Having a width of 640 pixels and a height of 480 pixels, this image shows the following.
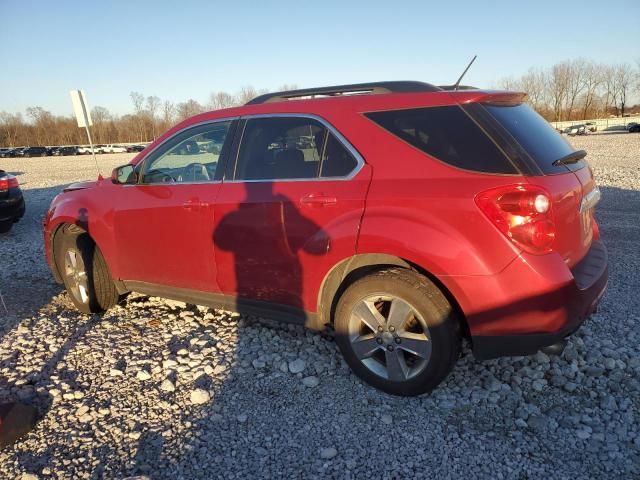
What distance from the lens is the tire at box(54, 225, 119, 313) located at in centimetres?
439

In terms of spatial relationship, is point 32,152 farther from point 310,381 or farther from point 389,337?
point 389,337

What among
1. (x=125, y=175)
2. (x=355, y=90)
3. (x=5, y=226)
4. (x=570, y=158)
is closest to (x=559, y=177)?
(x=570, y=158)

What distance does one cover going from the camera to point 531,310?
249cm

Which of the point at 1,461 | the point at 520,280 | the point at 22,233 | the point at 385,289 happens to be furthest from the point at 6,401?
the point at 22,233

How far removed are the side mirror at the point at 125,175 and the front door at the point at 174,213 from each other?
0.04 meters

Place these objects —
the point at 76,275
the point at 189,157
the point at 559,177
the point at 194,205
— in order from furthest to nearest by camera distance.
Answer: the point at 76,275 → the point at 189,157 → the point at 194,205 → the point at 559,177

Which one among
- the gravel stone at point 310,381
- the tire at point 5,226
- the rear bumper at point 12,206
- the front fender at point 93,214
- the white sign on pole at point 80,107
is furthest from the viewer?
the white sign on pole at point 80,107

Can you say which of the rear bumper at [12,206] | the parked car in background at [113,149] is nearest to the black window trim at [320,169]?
the rear bumper at [12,206]

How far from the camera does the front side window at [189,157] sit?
3641 millimetres

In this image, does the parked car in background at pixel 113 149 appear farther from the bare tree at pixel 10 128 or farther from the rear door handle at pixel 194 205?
the rear door handle at pixel 194 205

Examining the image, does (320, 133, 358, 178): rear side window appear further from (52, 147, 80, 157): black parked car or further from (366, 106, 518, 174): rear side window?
(52, 147, 80, 157): black parked car

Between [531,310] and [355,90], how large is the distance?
1.81 m

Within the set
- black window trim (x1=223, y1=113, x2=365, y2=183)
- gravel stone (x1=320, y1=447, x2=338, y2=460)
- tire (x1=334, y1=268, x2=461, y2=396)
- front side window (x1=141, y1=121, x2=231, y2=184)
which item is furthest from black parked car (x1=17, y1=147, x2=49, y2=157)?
gravel stone (x1=320, y1=447, x2=338, y2=460)

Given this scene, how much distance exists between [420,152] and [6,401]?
3.15 metres
